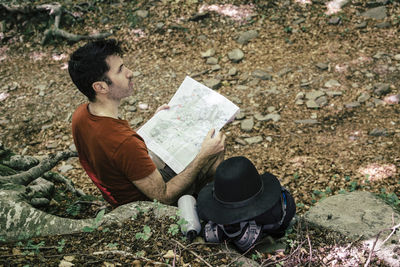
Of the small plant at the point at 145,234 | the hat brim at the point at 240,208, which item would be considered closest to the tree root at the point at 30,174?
the small plant at the point at 145,234

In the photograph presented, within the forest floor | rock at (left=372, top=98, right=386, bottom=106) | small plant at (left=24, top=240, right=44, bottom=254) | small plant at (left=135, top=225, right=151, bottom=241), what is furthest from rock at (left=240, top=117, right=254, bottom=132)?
small plant at (left=24, top=240, right=44, bottom=254)

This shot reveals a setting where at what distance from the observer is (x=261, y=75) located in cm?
651

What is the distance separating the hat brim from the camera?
2.44 metres

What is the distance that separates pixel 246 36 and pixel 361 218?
5.38 metres

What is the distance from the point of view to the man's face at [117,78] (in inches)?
117

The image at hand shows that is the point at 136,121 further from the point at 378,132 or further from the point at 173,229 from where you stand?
the point at 378,132

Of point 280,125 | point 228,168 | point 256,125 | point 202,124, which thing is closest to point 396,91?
point 280,125

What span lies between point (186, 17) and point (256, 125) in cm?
395

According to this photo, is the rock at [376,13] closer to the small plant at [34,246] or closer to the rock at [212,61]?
the rock at [212,61]

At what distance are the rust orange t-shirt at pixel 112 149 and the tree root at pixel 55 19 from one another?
5985 mm

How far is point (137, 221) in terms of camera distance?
9.14 ft

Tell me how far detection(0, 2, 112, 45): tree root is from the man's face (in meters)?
5.74

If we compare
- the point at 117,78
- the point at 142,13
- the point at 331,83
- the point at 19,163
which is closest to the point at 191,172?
the point at 117,78

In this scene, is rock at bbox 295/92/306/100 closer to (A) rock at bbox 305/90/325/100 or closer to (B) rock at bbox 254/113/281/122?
(A) rock at bbox 305/90/325/100
